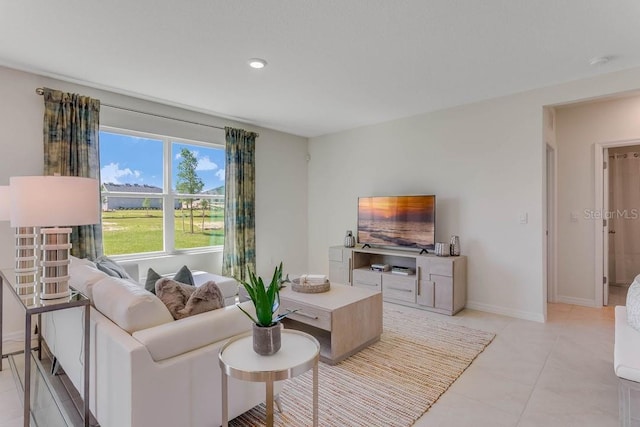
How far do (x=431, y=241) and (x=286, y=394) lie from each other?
8.70ft

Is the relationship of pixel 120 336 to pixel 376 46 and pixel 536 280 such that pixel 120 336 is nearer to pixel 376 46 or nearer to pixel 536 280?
pixel 376 46

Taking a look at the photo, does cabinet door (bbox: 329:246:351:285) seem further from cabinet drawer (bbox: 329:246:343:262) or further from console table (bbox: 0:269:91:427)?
console table (bbox: 0:269:91:427)

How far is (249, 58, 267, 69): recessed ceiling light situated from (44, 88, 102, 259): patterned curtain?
5.88 ft

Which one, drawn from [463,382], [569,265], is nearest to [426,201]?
[569,265]

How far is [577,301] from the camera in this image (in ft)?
13.7

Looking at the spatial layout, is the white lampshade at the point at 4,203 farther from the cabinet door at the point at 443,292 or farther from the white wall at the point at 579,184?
the white wall at the point at 579,184

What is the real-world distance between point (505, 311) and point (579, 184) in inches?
74.0

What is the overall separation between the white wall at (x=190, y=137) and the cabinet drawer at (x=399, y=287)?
6.30 feet

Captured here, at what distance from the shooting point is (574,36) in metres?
2.48

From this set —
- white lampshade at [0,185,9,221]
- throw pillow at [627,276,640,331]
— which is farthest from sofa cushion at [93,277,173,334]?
throw pillow at [627,276,640,331]

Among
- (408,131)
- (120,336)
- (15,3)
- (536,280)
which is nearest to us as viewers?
(120,336)

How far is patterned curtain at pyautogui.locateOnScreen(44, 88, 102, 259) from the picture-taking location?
10.5ft

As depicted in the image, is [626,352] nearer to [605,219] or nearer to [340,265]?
[605,219]

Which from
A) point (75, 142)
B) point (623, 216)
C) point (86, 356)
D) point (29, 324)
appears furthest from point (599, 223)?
point (75, 142)
